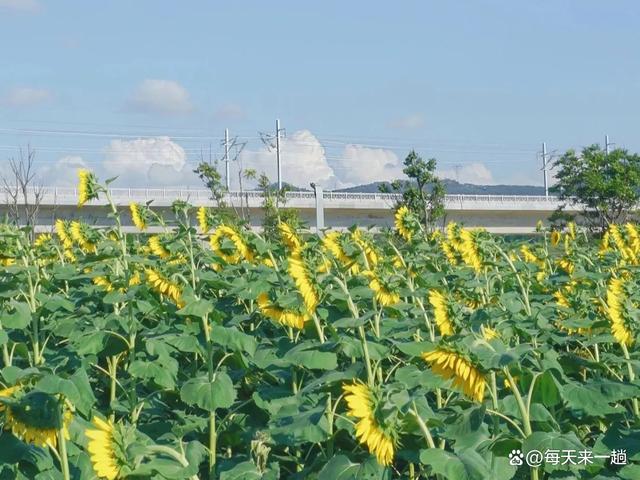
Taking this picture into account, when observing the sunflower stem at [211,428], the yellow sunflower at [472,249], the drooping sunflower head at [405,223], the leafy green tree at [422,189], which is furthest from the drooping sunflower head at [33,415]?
the leafy green tree at [422,189]

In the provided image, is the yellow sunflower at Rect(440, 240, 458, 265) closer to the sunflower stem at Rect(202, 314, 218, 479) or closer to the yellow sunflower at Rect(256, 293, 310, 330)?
the yellow sunflower at Rect(256, 293, 310, 330)

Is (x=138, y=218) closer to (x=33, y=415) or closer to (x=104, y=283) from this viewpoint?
(x=104, y=283)

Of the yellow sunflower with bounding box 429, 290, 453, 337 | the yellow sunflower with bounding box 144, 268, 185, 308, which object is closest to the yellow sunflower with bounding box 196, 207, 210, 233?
the yellow sunflower with bounding box 144, 268, 185, 308

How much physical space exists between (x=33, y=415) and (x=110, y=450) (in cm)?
55

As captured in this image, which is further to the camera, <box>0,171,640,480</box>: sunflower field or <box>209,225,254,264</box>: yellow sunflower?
<box>209,225,254,264</box>: yellow sunflower

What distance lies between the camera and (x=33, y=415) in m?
3.29

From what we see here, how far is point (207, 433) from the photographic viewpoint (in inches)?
174

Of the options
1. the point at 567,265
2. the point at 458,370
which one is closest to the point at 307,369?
the point at 458,370

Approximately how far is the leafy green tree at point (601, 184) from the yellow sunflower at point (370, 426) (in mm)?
26674

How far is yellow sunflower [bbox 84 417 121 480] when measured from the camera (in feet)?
9.23

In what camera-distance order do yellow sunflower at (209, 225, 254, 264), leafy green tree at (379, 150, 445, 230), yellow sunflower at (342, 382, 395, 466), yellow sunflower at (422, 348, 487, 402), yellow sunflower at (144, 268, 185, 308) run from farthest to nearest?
leafy green tree at (379, 150, 445, 230), yellow sunflower at (209, 225, 254, 264), yellow sunflower at (144, 268, 185, 308), yellow sunflower at (422, 348, 487, 402), yellow sunflower at (342, 382, 395, 466)

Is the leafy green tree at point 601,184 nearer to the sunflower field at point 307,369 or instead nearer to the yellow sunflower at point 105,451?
the sunflower field at point 307,369

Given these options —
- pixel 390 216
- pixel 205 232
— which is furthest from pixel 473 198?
pixel 205 232

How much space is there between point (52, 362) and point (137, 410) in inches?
15.6
